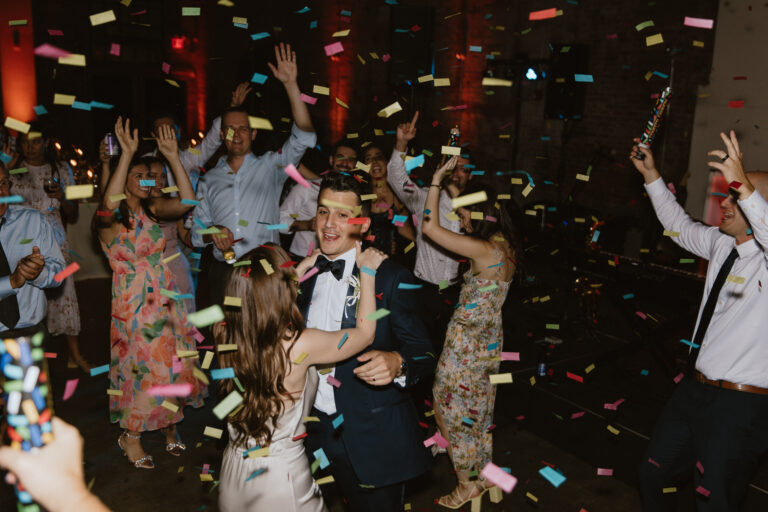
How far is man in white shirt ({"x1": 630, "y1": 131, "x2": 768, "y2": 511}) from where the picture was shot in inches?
95.7

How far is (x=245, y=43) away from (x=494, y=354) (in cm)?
1144

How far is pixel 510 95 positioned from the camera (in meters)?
11.3

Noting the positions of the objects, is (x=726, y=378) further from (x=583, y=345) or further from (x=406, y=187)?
(x=583, y=345)

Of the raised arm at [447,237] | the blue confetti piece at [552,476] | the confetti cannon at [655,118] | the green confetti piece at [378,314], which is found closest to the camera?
the green confetti piece at [378,314]

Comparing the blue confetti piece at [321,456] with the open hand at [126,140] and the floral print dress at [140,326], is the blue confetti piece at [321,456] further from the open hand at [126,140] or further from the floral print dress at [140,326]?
the open hand at [126,140]

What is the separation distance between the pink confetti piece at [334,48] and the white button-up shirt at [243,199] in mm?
8208

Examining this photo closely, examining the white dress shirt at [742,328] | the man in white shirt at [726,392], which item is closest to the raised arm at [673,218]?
the man in white shirt at [726,392]

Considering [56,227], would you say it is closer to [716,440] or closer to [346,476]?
[346,476]

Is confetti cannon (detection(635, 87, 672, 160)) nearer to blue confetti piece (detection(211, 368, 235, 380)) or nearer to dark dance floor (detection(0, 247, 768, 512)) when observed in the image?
dark dance floor (detection(0, 247, 768, 512))

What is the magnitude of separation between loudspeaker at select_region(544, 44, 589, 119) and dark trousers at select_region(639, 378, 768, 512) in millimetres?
7519

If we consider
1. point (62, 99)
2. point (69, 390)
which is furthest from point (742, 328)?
point (69, 390)

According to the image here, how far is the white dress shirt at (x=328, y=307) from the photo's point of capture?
2.40 metres

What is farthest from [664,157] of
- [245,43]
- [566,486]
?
[245,43]

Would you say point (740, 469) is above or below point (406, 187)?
below
